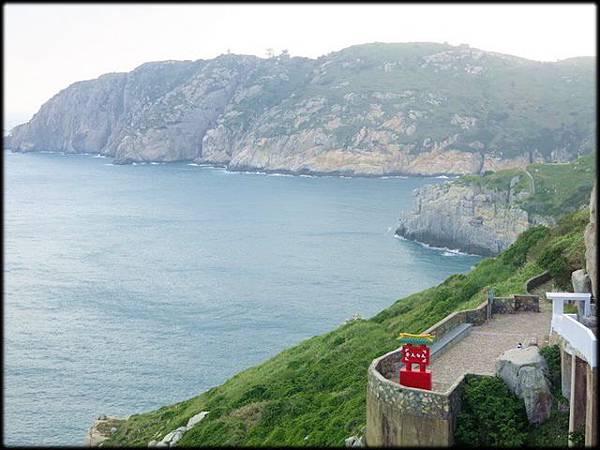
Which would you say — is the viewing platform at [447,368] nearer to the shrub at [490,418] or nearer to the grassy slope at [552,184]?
the shrub at [490,418]

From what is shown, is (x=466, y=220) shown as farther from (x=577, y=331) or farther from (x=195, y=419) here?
(x=577, y=331)

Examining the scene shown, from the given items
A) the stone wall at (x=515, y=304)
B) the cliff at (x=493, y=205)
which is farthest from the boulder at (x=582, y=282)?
the cliff at (x=493, y=205)

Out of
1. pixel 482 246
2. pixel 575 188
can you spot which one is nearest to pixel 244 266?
pixel 482 246

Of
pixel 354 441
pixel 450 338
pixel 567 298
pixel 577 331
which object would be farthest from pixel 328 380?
pixel 577 331

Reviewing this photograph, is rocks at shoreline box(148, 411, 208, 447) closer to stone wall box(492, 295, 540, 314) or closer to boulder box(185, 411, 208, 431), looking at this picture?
boulder box(185, 411, 208, 431)

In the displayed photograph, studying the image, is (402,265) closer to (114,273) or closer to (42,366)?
(114,273)

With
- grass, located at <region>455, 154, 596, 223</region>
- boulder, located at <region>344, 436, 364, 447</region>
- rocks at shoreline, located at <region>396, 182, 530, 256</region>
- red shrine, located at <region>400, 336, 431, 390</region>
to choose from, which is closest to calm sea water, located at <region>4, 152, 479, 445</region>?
rocks at shoreline, located at <region>396, 182, 530, 256</region>
